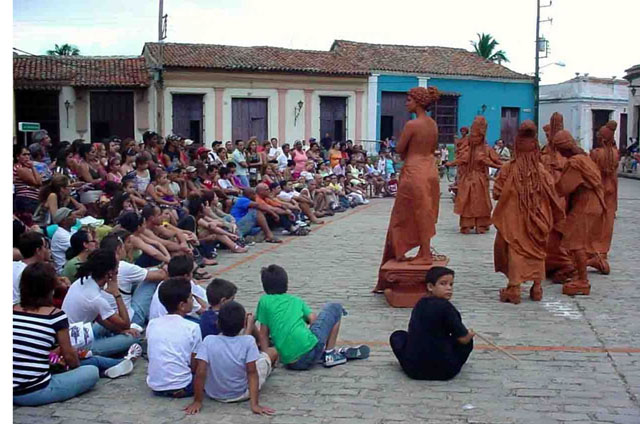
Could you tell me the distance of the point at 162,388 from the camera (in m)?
6.28

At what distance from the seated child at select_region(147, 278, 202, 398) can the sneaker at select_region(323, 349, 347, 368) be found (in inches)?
48.4

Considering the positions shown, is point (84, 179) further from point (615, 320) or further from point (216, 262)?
point (615, 320)

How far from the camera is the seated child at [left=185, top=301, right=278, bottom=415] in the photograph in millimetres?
6023

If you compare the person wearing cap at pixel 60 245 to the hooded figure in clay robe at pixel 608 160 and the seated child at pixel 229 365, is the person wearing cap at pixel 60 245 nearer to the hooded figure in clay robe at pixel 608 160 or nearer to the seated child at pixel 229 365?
the seated child at pixel 229 365

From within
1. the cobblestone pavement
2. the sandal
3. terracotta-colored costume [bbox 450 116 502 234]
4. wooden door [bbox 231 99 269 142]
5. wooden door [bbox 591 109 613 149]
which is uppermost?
wooden door [bbox 591 109 613 149]

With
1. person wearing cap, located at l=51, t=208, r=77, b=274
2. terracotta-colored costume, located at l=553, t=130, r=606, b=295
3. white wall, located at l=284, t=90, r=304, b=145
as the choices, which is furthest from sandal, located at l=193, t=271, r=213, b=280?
white wall, located at l=284, t=90, r=304, b=145

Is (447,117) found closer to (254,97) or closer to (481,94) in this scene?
(481,94)

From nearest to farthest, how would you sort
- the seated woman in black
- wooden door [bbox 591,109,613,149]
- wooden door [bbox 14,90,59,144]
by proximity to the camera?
1. the seated woman in black
2. wooden door [bbox 14,90,59,144]
3. wooden door [bbox 591,109,613,149]

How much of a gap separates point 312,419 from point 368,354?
155 cm

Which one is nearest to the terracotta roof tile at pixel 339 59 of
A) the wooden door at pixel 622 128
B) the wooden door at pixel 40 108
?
the wooden door at pixel 40 108

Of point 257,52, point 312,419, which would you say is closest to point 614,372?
point 312,419

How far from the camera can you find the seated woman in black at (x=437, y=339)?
6.56 metres

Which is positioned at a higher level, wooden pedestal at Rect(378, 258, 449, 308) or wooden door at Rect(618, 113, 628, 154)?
wooden door at Rect(618, 113, 628, 154)

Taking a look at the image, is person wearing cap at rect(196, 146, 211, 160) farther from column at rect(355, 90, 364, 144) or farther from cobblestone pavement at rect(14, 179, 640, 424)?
column at rect(355, 90, 364, 144)
